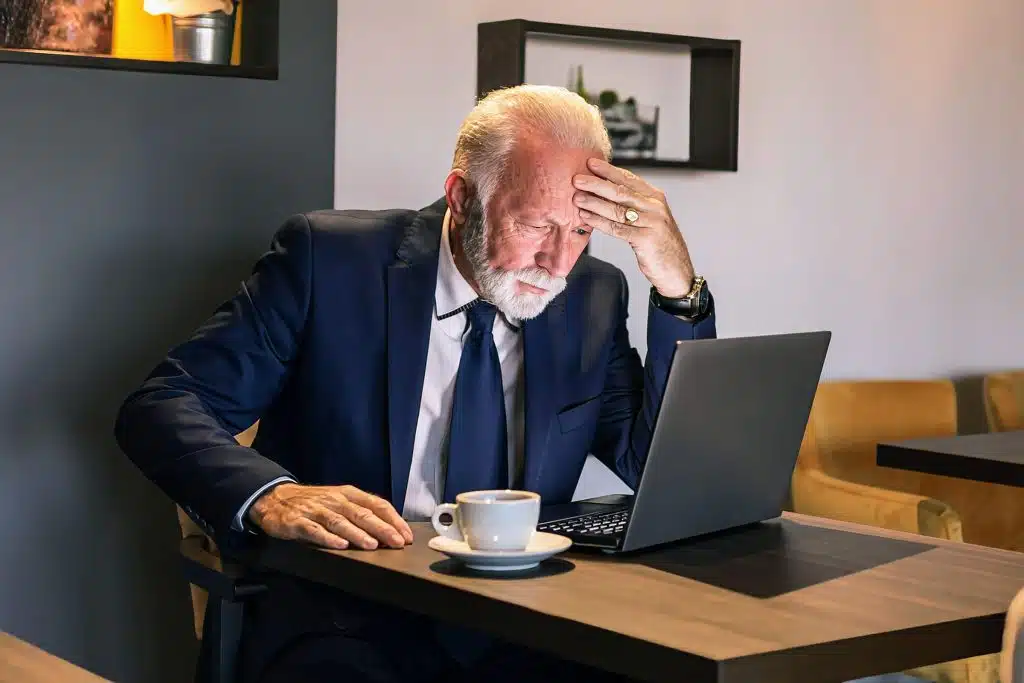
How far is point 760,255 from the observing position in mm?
3648

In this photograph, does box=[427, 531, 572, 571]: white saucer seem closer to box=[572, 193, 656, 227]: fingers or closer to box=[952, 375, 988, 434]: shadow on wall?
box=[572, 193, 656, 227]: fingers

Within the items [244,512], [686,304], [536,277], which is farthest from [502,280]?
[244,512]

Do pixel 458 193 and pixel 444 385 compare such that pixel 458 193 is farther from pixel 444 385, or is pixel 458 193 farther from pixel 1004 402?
pixel 1004 402

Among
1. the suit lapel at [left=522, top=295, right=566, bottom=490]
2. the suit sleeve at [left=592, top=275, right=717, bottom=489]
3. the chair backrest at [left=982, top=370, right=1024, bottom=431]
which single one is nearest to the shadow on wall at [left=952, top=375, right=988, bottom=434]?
the chair backrest at [left=982, top=370, right=1024, bottom=431]

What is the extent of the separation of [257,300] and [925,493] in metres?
2.16

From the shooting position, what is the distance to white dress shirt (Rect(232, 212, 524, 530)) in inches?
79.8

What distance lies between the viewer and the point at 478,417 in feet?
6.66

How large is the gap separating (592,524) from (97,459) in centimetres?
133

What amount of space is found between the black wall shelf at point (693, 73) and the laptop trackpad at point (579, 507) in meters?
1.41

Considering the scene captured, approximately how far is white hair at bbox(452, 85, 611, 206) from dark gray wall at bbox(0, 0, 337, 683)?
2.70ft

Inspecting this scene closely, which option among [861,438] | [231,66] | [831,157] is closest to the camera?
[231,66]

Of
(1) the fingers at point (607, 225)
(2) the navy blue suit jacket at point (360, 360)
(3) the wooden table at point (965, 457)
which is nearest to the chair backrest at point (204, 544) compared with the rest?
(2) the navy blue suit jacket at point (360, 360)

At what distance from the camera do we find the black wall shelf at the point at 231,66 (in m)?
2.53

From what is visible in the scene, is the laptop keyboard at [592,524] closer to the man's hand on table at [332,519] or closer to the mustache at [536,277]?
the man's hand on table at [332,519]
